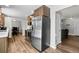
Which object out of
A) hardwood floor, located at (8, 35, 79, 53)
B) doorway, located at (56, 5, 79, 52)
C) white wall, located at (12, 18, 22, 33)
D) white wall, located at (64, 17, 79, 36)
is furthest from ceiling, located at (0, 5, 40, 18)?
white wall, located at (64, 17, 79, 36)

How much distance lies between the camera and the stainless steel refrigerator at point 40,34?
156 centimetres

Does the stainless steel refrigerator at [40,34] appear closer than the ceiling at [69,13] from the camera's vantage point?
No

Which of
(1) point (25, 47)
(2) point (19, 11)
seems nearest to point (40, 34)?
(1) point (25, 47)

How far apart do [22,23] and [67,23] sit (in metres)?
0.74

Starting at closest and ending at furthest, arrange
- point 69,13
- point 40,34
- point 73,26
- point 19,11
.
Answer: point 19,11 → point 69,13 → point 73,26 → point 40,34

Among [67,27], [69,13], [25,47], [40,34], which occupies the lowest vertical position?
[25,47]

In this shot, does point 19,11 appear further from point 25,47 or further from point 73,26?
point 73,26

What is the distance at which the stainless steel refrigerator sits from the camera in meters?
1.56

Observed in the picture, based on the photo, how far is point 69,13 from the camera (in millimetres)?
1470

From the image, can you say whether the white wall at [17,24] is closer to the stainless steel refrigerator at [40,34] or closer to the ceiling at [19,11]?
the ceiling at [19,11]

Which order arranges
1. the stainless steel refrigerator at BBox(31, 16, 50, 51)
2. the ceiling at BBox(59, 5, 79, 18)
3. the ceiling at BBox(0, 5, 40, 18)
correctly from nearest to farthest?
1. the ceiling at BBox(0, 5, 40, 18)
2. the ceiling at BBox(59, 5, 79, 18)
3. the stainless steel refrigerator at BBox(31, 16, 50, 51)

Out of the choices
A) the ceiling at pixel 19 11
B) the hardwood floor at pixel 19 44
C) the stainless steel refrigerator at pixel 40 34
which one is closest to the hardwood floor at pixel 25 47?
the hardwood floor at pixel 19 44

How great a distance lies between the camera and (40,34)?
174cm

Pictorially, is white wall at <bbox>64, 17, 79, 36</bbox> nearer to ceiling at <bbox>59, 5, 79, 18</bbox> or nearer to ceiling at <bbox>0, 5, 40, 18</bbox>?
ceiling at <bbox>59, 5, 79, 18</bbox>
